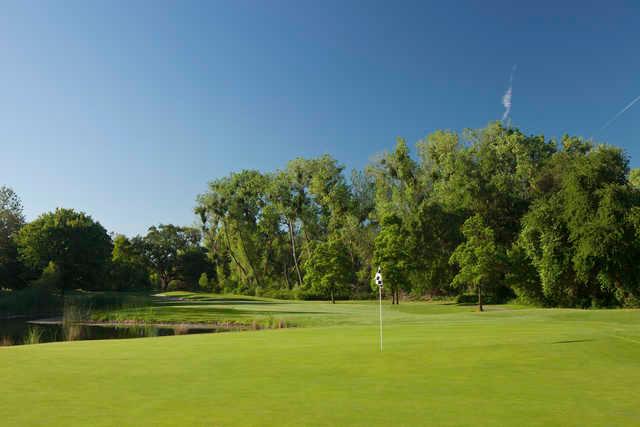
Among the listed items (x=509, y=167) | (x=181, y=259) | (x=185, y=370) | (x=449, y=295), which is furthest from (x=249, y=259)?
(x=185, y=370)

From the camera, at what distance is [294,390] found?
9.15 m

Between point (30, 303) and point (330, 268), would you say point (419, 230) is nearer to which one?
point (330, 268)

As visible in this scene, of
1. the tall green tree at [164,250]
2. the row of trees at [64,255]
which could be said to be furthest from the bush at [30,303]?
the tall green tree at [164,250]

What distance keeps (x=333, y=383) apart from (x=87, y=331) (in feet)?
95.7

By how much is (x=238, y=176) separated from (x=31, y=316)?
4614cm

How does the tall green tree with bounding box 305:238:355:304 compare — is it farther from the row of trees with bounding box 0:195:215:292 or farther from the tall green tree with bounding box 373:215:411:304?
the row of trees with bounding box 0:195:215:292

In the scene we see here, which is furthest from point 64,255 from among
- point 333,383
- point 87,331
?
point 333,383

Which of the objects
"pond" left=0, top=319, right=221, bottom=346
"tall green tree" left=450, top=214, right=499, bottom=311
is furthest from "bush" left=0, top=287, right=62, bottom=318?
"tall green tree" left=450, top=214, right=499, bottom=311

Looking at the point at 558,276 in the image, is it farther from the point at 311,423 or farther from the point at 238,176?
the point at 238,176

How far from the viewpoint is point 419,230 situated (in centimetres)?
5875

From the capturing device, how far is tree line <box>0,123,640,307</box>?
4347 centimetres

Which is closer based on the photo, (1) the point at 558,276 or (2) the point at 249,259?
(1) the point at 558,276

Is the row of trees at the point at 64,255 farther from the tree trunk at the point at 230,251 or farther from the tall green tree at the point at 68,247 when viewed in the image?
the tree trunk at the point at 230,251

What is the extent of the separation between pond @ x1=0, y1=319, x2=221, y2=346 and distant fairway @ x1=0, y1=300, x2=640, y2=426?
14.9m
